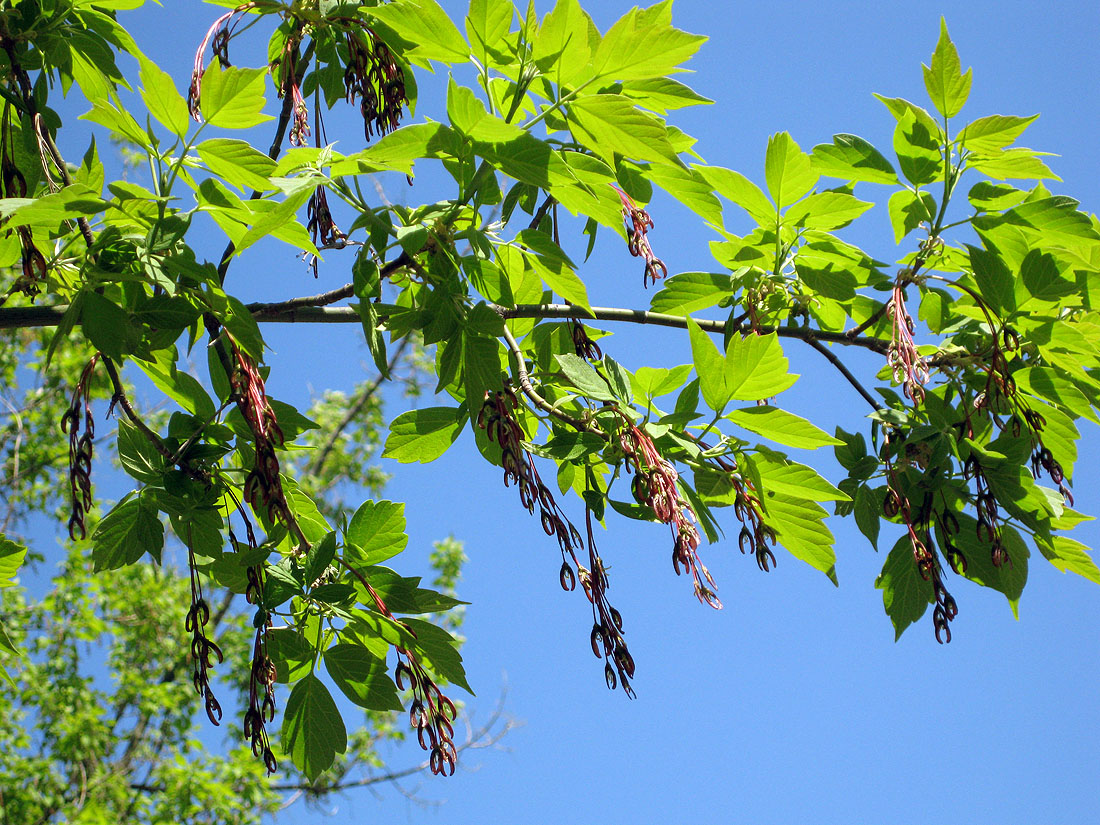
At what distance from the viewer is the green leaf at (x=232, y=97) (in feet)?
4.04

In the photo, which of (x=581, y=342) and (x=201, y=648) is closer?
(x=201, y=648)

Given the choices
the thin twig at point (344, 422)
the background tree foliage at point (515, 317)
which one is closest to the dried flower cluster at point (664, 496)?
the background tree foliage at point (515, 317)

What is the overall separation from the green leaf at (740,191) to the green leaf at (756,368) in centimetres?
30

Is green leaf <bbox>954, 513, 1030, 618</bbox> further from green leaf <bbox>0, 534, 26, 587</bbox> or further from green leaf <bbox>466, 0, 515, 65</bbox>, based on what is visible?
green leaf <bbox>0, 534, 26, 587</bbox>

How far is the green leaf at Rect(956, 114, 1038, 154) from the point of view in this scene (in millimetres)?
1488

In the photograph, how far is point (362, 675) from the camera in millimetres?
1269

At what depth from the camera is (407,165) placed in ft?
3.76

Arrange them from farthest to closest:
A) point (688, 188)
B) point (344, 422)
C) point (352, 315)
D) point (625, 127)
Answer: point (344, 422)
point (352, 315)
point (688, 188)
point (625, 127)

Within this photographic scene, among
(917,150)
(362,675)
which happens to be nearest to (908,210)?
(917,150)

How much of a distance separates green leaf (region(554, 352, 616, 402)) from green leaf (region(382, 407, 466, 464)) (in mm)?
287

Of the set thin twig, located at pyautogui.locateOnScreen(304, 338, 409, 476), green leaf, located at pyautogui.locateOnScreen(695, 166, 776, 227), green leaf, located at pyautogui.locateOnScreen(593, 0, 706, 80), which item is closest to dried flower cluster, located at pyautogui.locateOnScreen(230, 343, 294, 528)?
green leaf, located at pyautogui.locateOnScreen(593, 0, 706, 80)

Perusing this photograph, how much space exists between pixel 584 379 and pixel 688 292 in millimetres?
360

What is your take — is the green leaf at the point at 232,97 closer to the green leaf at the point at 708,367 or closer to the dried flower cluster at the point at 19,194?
the dried flower cluster at the point at 19,194

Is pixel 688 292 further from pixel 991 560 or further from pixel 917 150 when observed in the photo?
pixel 991 560
